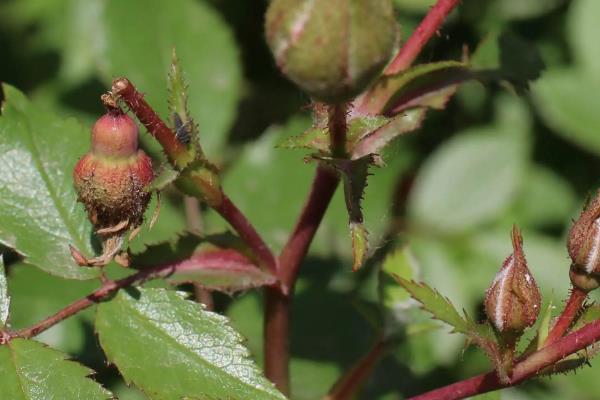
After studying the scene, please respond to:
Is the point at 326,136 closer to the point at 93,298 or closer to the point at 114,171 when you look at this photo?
the point at 114,171

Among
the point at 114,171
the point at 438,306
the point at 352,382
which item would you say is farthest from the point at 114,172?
the point at 352,382

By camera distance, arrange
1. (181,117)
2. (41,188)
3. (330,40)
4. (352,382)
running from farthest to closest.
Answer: (352,382) → (41,188) → (181,117) → (330,40)

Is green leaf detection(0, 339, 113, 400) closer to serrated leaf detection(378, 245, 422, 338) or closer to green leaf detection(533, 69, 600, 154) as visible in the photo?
serrated leaf detection(378, 245, 422, 338)

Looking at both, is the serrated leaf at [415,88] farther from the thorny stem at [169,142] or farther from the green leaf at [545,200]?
the green leaf at [545,200]

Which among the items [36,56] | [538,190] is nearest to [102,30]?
[36,56]

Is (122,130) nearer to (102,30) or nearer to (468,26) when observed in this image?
(102,30)

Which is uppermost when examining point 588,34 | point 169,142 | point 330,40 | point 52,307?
point 330,40

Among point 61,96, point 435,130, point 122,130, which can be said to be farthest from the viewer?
point 435,130
